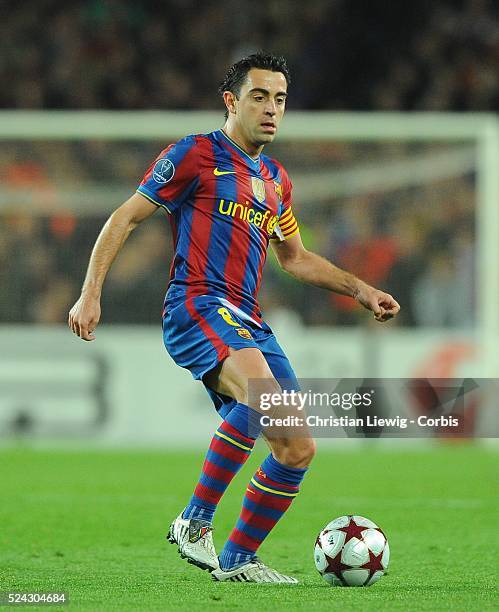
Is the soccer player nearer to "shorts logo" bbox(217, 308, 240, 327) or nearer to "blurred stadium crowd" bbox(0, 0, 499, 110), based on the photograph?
"shorts logo" bbox(217, 308, 240, 327)

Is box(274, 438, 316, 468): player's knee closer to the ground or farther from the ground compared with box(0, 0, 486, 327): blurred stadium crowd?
closer to the ground

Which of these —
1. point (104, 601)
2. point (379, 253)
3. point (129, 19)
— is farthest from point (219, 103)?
point (104, 601)

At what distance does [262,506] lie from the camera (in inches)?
196

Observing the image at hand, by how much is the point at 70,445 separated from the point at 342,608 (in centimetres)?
828

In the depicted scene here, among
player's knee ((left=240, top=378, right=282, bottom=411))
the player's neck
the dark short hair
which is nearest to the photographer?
player's knee ((left=240, top=378, right=282, bottom=411))

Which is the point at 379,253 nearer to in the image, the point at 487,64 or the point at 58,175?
the point at 58,175

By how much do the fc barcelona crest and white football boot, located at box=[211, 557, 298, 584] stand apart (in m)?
1.44

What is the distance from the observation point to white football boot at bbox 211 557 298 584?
4.99 m

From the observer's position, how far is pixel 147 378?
12.5 meters

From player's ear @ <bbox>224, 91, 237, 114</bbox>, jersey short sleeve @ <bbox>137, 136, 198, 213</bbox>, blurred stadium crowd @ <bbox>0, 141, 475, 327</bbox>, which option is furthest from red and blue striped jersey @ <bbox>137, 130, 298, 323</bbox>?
blurred stadium crowd @ <bbox>0, 141, 475, 327</bbox>

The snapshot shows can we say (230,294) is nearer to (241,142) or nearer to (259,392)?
(259,392)

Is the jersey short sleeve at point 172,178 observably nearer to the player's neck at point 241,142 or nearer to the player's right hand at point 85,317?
the player's neck at point 241,142

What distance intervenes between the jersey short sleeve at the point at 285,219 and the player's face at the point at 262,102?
0.35 m

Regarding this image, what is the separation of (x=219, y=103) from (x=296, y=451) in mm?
11280
